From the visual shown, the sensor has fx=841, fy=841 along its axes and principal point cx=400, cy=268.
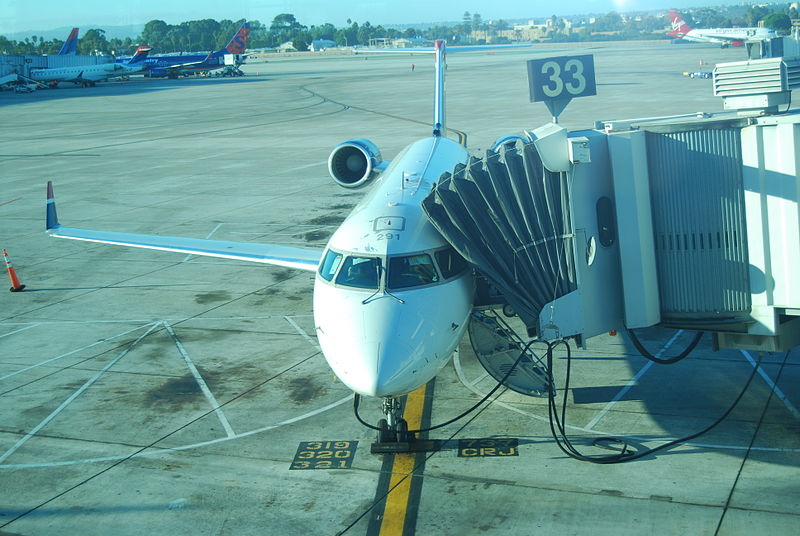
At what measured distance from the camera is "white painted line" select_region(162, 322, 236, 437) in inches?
556

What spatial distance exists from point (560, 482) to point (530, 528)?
1359 millimetres

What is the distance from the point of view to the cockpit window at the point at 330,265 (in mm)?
13055

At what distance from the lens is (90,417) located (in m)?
14.7

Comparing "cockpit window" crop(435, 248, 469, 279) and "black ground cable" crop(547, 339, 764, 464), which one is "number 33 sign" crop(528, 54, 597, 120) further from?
"black ground cable" crop(547, 339, 764, 464)

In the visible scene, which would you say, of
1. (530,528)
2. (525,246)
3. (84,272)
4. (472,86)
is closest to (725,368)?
(525,246)

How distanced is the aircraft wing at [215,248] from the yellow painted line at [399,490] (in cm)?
498

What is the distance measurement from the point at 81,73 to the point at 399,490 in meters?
116

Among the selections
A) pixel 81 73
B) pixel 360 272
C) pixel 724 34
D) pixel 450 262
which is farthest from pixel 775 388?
pixel 81 73

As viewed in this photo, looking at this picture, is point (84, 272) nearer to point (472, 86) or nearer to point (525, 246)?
point (525, 246)

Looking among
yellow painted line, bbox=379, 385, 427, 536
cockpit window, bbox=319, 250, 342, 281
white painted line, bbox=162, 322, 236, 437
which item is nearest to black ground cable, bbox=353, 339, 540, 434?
yellow painted line, bbox=379, 385, 427, 536

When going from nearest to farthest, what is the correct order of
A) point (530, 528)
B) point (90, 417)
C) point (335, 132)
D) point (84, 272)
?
1. point (530, 528)
2. point (90, 417)
3. point (84, 272)
4. point (335, 132)

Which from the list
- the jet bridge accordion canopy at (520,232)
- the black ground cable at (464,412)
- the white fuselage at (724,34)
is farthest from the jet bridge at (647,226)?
the white fuselage at (724,34)

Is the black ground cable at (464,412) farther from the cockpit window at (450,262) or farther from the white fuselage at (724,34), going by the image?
the white fuselage at (724,34)

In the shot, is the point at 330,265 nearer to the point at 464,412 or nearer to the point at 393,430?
the point at 393,430
